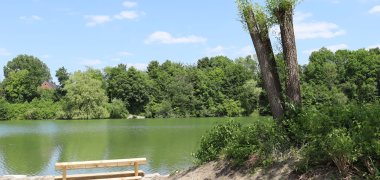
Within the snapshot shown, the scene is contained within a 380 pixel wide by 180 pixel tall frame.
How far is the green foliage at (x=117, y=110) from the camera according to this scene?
63.2 metres

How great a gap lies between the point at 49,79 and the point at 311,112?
103859mm

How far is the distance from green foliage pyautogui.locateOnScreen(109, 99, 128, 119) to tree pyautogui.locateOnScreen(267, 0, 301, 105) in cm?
5719

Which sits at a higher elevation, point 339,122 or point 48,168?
point 339,122

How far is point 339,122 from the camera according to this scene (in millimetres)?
5961

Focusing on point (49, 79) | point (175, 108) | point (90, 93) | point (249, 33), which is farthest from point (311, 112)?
point (49, 79)

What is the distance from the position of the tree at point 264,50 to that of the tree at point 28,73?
72163mm

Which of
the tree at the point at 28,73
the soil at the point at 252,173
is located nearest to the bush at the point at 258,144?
the soil at the point at 252,173

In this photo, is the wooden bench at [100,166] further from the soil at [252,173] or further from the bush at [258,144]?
the bush at [258,144]

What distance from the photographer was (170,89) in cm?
7019

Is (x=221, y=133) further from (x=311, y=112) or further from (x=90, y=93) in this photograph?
(x=90, y=93)

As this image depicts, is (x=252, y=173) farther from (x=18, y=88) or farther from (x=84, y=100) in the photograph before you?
(x=18, y=88)

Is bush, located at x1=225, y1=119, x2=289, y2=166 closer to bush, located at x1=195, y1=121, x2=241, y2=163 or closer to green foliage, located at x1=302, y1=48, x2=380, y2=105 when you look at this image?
bush, located at x1=195, y1=121, x2=241, y2=163

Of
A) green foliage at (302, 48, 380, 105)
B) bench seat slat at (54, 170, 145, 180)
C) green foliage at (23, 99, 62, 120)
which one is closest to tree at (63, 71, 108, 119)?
green foliage at (23, 99, 62, 120)

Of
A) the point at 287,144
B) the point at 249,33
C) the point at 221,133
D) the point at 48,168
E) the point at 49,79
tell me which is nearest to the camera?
the point at 287,144
